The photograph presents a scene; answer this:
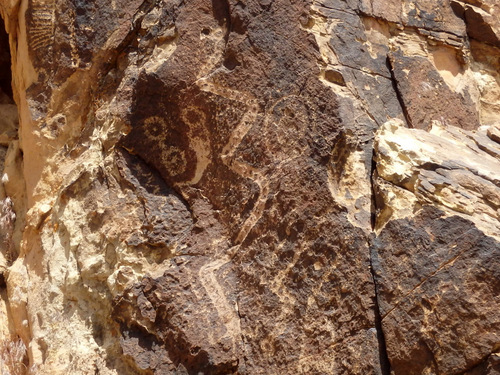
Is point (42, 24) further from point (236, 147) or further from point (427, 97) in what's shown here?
point (427, 97)

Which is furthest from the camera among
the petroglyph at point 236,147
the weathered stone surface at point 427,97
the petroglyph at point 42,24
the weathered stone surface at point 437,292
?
the petroglyph at point 42,24

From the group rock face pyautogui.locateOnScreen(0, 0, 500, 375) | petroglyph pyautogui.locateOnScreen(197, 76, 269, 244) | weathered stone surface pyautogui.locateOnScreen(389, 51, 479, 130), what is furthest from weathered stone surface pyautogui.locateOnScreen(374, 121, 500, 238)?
petroglyph pyautogui.locateOnScreen(197, 76, 269, 244)

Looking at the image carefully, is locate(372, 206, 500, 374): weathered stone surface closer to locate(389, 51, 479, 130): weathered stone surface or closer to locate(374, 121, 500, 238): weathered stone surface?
locate(374, 121, 500, 238): weathered stone surface

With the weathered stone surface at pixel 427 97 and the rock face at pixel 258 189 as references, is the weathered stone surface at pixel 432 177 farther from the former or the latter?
the weathered stone surface at pixel 427 97

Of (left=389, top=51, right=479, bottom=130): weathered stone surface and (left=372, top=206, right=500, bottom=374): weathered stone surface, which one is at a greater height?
(left=389, top=51, right=479, bottom=130): weathered stone surface

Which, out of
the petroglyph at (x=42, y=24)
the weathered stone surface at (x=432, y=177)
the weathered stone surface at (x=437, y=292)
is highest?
the petroglyph at (x=42, y=24)

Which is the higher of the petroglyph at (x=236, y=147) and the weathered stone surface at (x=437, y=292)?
the petroglyph at (x=236, y=147)

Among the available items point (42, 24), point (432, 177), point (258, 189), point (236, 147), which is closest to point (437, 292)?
point (432, 177)

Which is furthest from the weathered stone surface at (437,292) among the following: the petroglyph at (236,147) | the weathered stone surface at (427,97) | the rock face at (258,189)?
the weathered stone surface at (427,97)
